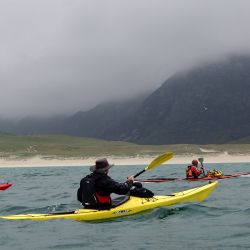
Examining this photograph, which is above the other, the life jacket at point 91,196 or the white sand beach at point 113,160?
the white sand beach at point 113,160

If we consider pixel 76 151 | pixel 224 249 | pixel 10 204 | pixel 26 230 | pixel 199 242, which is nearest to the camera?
pixel 224 249

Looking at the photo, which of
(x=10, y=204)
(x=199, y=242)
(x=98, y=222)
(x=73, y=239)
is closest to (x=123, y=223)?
(x=98, y=222)

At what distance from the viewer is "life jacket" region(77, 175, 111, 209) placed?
15.9 m

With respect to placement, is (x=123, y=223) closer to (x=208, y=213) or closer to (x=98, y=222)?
(x=98, y=222)

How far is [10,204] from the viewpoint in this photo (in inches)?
872

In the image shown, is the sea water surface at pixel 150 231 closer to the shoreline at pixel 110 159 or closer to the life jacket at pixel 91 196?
the life jacket at pixel 91 196

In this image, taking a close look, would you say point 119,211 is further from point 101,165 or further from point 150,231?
point 150,231

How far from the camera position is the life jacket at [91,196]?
1595cm

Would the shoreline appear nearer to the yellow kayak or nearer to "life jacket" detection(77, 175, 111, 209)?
the yellow kayak

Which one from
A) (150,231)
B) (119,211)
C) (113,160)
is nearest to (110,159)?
(113,160)

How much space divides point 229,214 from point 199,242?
4428mm

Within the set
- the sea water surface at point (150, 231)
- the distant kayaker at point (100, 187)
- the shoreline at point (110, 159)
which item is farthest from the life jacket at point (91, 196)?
the shoreline at point (110, 159)

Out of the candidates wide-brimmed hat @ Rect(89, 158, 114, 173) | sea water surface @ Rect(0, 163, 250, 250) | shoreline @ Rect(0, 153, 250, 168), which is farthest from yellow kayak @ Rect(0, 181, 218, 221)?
shoreline @ Rect(0, 153, 250, 168)

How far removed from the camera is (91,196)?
1612cm
